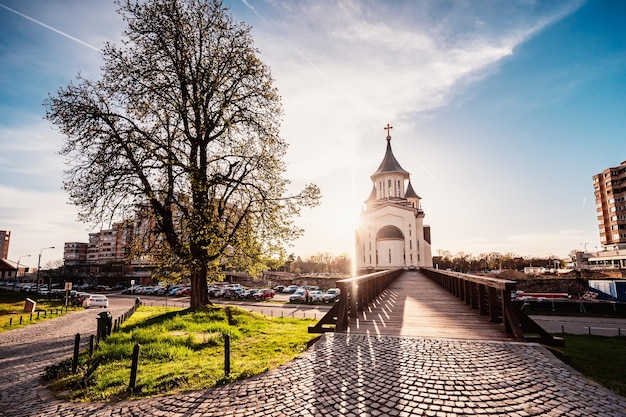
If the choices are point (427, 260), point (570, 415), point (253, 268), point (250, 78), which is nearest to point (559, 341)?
point (570, 415)

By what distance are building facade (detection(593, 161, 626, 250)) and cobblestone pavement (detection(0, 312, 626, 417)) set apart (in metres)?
91.4

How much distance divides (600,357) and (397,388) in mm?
16600

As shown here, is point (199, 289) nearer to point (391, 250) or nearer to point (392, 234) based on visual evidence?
point (391, 250)

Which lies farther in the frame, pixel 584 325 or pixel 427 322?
pixel 584 325

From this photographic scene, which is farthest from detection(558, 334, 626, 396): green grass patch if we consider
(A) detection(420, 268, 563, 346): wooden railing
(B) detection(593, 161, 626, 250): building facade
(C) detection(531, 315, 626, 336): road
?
(B) detection(593, 161, 626, 250): building facade

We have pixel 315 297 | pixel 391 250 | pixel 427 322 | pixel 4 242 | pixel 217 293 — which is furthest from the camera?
pixel 4 242

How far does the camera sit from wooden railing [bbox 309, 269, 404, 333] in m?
7.68

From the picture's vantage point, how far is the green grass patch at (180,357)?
620 centimetres

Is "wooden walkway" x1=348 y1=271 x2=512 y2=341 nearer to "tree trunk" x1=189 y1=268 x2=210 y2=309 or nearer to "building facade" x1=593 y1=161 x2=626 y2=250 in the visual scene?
"tree trunk" x1=189 y1=268 x2=210 y2=309

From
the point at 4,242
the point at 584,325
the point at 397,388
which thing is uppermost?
the point at 4,242

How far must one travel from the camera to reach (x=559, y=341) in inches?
247

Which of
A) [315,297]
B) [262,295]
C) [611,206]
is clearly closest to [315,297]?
[315,297]

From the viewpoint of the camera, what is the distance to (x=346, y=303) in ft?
25.9

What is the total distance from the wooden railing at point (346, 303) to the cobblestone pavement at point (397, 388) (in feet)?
3.03
